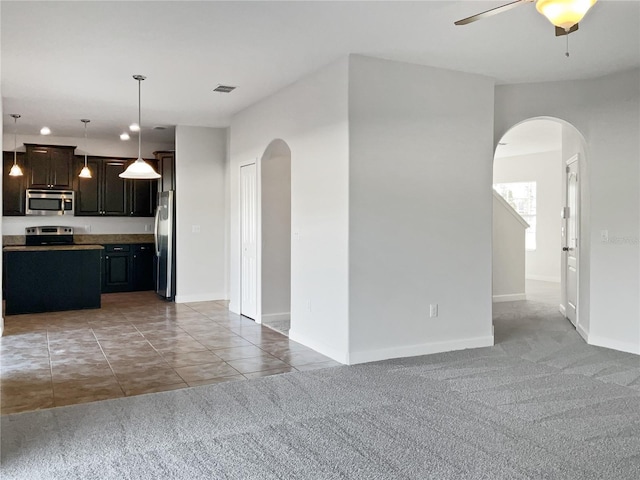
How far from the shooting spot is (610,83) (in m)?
5.43

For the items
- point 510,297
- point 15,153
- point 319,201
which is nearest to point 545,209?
point 510,297

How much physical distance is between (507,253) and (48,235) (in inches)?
308

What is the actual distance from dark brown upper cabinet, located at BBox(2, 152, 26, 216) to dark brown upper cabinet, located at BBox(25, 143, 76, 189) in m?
0.13

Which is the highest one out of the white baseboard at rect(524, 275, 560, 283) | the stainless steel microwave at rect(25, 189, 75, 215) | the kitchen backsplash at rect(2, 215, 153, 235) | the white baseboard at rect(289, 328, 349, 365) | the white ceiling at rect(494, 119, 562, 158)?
the white ceiling at rect(494, 119, 562, 158)

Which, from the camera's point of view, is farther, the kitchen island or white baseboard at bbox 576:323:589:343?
the kitchen island

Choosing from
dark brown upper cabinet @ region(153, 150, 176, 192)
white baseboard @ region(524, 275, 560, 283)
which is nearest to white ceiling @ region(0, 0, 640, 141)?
dark brown upper cabinet @ region(153, 150, 176, 192)

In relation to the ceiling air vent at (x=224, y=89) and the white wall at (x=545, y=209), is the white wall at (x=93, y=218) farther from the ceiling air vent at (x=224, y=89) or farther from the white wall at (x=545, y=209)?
the white wall at (x=545, y=209)

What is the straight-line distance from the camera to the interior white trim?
8.37 m

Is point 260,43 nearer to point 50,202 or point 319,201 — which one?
point 319,201

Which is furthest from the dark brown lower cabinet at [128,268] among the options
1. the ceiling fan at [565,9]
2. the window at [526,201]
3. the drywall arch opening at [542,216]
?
the ceiling fan at [565,9]

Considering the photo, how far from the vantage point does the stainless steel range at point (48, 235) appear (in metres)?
9.19

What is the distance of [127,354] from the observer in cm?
510

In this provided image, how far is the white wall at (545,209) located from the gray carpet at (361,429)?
7.20 m

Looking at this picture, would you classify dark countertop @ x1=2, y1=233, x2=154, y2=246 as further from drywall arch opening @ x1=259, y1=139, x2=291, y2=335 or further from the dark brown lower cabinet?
drywall arch opening @ x1=259, y1=139, x2=291, y2=335
